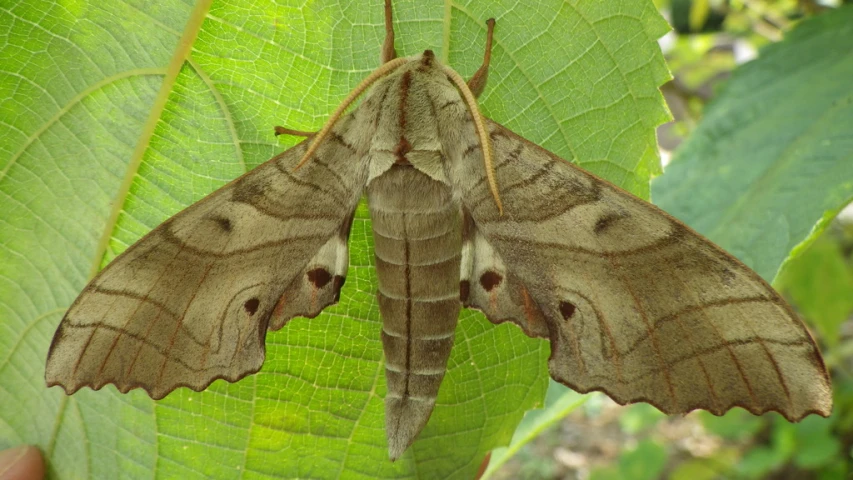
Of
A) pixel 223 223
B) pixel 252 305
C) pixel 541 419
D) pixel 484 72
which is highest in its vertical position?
pixel 484 72

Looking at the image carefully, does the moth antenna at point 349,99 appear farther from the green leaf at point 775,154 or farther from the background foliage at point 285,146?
the green leaf at point 775,154

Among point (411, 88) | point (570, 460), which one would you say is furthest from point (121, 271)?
point (570, 460)

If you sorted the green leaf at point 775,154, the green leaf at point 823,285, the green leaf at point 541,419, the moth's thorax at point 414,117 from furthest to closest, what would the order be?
the green leaf at point 823,285
the green leaf at point 541,419
the green leaf at point 775,154
the moth's thorax at point 414,117

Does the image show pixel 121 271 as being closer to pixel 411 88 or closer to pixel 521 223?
pixel 411 88

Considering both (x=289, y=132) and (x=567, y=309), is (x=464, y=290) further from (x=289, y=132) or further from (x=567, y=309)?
(x=289, y=132)

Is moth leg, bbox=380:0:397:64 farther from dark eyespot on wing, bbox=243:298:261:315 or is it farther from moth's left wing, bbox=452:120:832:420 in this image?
dark eyespot on wing, bbox=243:298:261:315

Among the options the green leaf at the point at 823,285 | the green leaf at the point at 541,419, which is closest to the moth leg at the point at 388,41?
the green leaf at the point at 541,419

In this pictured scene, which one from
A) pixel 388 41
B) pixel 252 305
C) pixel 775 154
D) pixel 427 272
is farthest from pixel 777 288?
pixel 252 305
